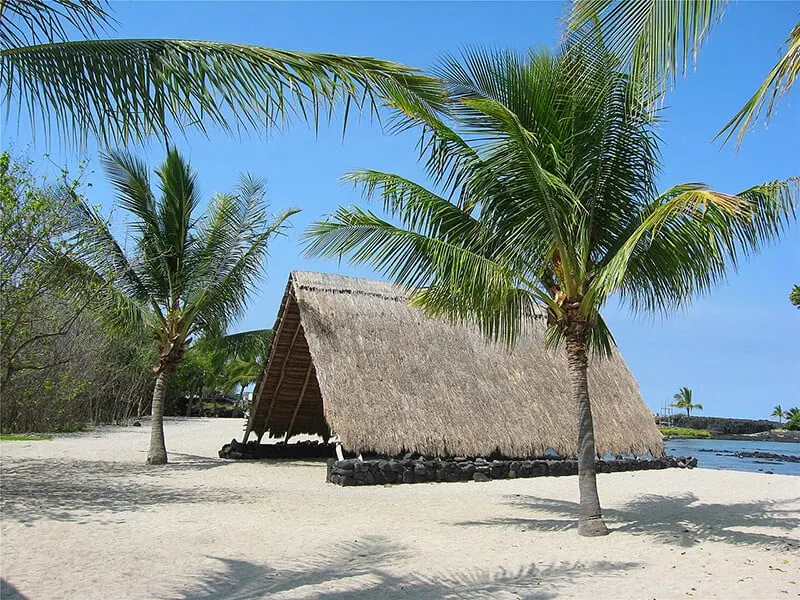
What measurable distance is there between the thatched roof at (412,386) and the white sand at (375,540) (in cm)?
102

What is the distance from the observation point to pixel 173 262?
12023mm

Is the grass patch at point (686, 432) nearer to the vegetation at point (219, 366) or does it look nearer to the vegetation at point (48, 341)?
the vegetation at point (219, 366)

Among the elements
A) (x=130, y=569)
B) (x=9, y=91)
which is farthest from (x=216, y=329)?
(x=9, y=91)

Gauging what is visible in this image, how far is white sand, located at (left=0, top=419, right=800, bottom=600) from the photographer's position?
15.5ft

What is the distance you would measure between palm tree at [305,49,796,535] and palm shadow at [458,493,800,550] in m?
0.89

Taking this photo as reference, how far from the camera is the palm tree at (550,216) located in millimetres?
6449

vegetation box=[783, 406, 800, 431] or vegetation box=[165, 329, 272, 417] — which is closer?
vegetation box=[165, 329, 272, 417]

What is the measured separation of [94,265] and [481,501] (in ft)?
24.1

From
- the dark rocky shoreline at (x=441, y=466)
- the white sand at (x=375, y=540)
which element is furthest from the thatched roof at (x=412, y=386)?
the white sand at (x=375, y=540)

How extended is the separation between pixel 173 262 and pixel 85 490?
180 inches

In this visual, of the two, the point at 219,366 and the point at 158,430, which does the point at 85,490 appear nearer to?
the point at 158,430

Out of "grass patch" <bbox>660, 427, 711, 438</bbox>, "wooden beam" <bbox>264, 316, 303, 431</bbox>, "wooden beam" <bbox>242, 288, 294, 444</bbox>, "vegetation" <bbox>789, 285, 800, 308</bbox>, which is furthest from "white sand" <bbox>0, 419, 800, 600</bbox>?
"grass patch" <bbox>660, 427, 711, 438</bbox>

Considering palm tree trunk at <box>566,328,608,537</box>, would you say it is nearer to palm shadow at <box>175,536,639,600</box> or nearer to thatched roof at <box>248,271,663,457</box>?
palm shadow at <box>175,536,639,600</box>

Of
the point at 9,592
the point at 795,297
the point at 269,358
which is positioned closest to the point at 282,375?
the point at 269,358
